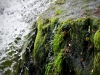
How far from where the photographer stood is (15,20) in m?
11.7

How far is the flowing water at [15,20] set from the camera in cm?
959

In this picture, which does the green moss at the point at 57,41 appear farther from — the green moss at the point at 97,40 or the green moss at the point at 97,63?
the green moss at the point at 97,63

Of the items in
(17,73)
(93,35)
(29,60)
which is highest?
(93,35)

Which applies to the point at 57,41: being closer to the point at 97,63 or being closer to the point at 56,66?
the point at 56,66

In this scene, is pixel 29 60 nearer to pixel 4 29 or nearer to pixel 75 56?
pixel 75 56

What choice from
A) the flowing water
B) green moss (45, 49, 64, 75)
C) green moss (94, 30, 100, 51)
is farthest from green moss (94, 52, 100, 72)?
the flowing water

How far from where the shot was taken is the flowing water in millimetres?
9586

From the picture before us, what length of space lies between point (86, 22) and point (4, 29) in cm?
736

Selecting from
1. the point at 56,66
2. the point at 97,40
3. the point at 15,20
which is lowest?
the point at 56,66

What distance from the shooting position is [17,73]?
26.7 ft

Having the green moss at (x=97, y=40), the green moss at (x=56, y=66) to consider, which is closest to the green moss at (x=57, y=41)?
the green moss at (x=56, y=66)

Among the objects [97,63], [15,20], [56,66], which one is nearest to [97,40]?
[97,63]

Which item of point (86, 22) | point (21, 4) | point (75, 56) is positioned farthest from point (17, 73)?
point (21, 4)

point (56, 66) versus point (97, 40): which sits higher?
point (97, 40)
